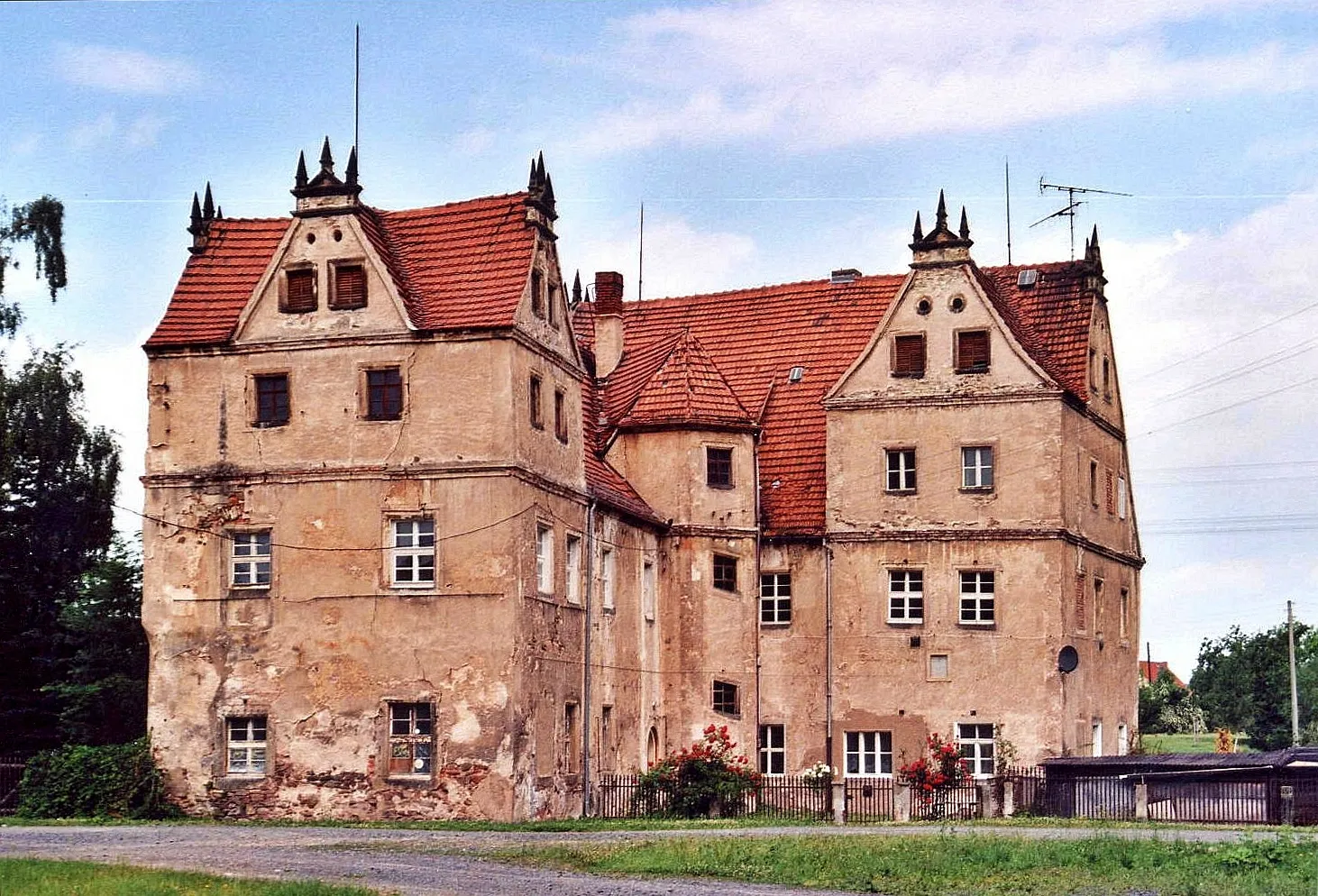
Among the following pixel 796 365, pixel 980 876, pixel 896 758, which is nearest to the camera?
pixel 980 876

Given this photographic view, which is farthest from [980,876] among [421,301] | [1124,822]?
[421,301]

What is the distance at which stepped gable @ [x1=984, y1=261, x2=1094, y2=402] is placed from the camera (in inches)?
2067

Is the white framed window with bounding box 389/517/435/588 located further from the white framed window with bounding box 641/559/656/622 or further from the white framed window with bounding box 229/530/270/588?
the white framed window with bounding box 641/559/656/622

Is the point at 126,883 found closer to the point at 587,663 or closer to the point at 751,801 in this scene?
the point at 587,663

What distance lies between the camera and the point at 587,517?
45812mm

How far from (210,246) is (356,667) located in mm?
10625

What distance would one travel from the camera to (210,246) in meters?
45.4

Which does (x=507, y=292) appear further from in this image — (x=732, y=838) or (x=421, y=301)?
(x=732, y=838)

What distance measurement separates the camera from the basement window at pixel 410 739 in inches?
1609

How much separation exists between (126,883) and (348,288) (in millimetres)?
19039

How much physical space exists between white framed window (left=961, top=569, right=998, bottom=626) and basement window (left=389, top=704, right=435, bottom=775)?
15.4 meters

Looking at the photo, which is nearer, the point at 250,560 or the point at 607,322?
the point at 250,560

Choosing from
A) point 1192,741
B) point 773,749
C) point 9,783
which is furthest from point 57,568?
point 1192,741

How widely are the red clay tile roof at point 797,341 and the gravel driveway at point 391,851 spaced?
16.3 m
